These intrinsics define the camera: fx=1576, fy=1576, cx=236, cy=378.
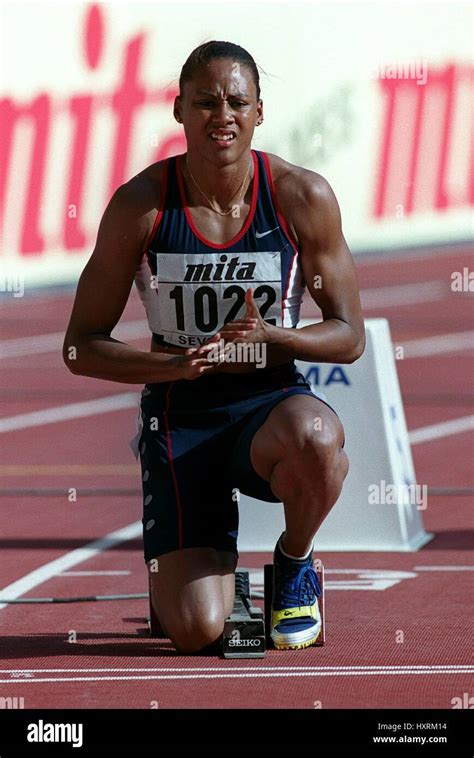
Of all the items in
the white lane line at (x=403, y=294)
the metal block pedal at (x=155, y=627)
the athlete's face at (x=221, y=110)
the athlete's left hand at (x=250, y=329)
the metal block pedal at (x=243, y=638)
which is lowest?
the metal block pedal at (x=243, y=638)

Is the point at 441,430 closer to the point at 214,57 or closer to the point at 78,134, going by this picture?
the point at 214,57

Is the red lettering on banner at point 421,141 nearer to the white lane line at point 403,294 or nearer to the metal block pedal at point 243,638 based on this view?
the white lane line at point 403,294

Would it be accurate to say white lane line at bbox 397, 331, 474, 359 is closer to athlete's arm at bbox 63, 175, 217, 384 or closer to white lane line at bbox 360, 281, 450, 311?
white lane line at bbox 360, 281, 450, 311

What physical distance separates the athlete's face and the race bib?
356mm

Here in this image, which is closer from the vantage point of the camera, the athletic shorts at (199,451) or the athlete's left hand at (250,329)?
the athlete's left hand at (250,329)

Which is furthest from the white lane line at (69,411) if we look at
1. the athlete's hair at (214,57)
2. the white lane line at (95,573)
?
the athlete's hair at (214,57)

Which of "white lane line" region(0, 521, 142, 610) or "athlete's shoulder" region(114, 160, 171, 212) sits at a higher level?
"athlete's shoulder" region(114, 160, 171, 212)

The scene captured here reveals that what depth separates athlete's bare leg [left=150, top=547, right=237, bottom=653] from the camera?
545 cm

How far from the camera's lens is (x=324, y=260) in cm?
558

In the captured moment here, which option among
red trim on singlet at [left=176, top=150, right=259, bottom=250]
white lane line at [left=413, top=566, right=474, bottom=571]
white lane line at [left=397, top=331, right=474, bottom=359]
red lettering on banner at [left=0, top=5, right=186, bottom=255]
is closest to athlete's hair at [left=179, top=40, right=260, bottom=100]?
red trim on singlet at [left=176, top=150, right=259, bottom=250]

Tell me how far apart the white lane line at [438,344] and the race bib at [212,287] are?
10348 mm

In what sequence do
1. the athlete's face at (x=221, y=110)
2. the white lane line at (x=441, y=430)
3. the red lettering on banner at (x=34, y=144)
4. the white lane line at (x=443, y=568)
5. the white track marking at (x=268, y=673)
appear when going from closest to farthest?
the white track marking at (x=268, y=673) < the athlete's face at (x=221, y=110) < the white lane line at (x=443, y=568) < the white lane line at (x=441, y=430) < the red lettering on banner at (x=34, y=144)
